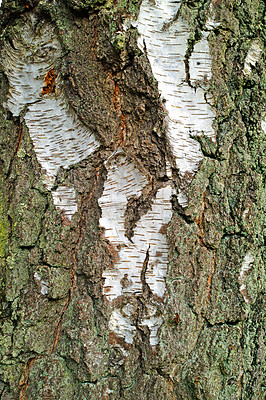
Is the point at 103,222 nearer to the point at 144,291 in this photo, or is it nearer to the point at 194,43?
the point at 144,291

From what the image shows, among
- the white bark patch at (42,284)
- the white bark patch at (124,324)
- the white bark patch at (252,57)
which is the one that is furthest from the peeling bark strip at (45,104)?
the white bark patch at (252,57)

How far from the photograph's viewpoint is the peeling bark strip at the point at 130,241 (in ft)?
3.82

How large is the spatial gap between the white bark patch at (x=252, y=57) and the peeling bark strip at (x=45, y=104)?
0.62 m

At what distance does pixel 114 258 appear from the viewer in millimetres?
1190

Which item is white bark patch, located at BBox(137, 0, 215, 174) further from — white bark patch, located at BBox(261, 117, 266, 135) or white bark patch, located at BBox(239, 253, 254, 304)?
white bark patch, located at BBox(239, 253, 254, 304)

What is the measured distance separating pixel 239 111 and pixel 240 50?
0.73 ft

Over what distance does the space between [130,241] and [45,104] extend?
618mm

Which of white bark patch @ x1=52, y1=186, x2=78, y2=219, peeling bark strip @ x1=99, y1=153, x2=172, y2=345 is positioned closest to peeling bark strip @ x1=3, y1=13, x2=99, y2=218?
white bark patch @ x1=52, y1=186, x2=78, y2=219

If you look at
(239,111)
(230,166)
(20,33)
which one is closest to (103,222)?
(230,166)

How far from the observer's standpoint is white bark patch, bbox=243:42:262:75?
1.23 metres

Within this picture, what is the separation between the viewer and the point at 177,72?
3.87 feet

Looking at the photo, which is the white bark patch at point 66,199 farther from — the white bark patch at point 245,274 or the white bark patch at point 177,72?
the white bark patch at point 245,274

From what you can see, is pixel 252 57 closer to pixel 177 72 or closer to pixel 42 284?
pixel 177 72

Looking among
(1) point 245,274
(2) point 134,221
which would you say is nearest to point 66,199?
(2) point 134,221
